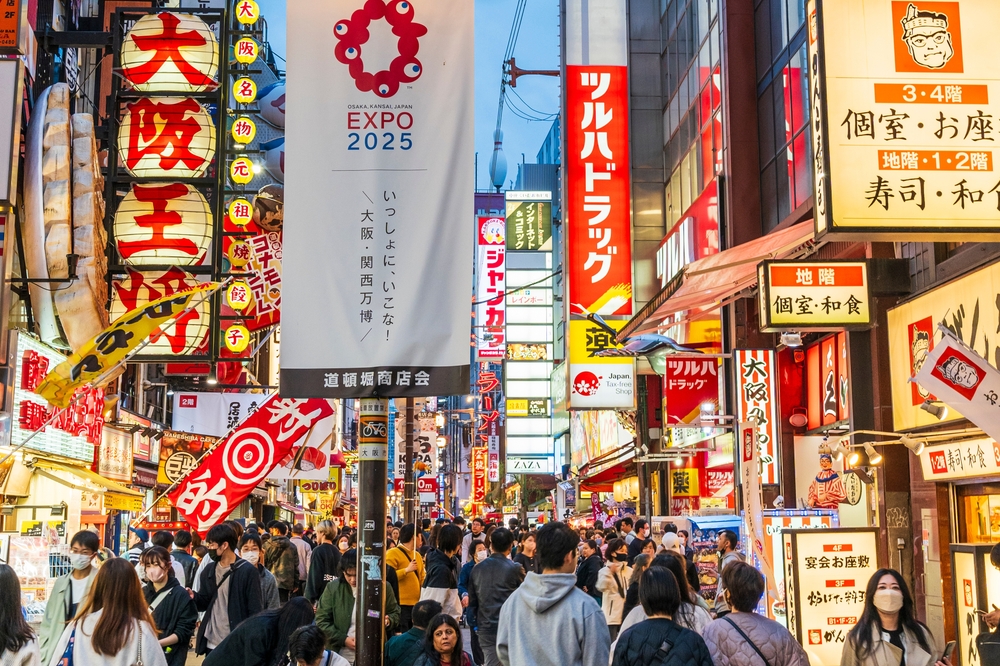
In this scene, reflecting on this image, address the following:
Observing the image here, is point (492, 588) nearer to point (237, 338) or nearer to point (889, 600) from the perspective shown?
point (889, 600)

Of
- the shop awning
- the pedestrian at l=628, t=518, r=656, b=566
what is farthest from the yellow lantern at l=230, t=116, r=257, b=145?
the pedestrian at l=628, t=518, r=656, b=566

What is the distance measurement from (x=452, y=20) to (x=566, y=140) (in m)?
23.4

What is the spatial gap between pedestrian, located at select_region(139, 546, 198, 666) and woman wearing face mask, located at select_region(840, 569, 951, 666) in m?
5.20

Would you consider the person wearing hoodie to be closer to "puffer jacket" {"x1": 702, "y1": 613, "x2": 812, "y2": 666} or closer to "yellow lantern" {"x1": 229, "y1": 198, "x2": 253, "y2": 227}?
"puffer jacket" {"x1": 702, "y1": 613, "x2": 812, "y2": 666}

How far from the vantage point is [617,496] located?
4388cm

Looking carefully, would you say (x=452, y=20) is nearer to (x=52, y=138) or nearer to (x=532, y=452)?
(x=52, y=138)

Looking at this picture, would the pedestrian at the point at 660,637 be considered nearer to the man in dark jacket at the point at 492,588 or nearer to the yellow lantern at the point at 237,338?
the man in dark jacket at the point at 492,588

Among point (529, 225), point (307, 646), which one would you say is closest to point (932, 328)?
point (307, 646)

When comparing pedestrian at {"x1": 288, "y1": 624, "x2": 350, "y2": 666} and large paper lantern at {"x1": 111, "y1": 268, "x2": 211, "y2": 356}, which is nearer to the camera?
pedestrian at {"x1": 288, "y1": 624, "x2": 350, "y2": 666}

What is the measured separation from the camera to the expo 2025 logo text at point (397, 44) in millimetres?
7609

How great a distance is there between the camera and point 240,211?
77.7ft

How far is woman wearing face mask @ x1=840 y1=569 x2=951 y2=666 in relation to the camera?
6.51 m

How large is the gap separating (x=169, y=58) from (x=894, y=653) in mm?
15180

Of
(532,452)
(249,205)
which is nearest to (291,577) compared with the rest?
(249,205)
